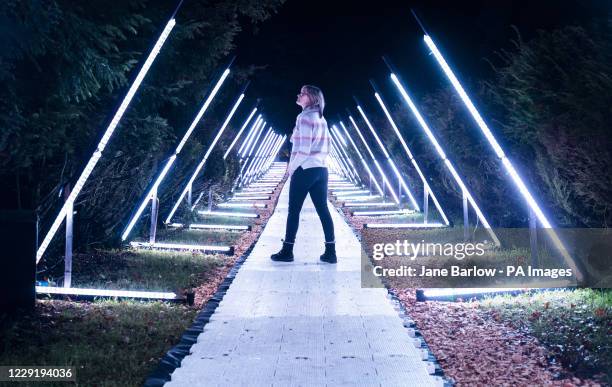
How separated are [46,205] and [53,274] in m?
1.06

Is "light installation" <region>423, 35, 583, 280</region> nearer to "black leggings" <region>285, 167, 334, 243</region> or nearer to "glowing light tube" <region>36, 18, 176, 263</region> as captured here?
"black leggings" <region>285, 167, 334, 243</region>

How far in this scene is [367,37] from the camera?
4250cm

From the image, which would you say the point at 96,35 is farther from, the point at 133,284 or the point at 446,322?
the point at 446,322

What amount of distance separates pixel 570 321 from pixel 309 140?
163 inches

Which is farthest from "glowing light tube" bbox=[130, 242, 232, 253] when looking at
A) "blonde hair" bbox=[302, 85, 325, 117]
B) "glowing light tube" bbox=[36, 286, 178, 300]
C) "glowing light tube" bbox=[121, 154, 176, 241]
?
"glowing light tube" bbox=[36, 286, 178, 300]

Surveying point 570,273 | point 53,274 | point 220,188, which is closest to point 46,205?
point 53,274

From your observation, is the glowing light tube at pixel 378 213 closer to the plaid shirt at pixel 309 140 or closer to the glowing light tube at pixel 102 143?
the plaid shirt at pixel 309 140

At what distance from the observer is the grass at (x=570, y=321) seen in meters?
5.64

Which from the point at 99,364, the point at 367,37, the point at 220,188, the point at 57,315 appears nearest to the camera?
the point at 99,364

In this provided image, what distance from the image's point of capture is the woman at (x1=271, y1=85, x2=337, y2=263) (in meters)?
10.0

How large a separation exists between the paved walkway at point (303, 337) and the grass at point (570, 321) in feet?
3.19

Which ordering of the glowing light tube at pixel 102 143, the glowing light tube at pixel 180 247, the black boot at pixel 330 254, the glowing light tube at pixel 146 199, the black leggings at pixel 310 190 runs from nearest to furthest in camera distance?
the glowing light tube at pixel 102 143 → the black leggings at pixel 310 190 → the black boot at pixel 330 254 → the glowing light tube at pixel 146 199 → the glowing light tube at pixel 180 247

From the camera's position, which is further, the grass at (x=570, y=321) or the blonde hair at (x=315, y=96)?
the blonde hair at (x=315, y=96)

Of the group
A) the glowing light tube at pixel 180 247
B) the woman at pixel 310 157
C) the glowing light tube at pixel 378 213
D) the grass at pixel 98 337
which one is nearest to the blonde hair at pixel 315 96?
the woman at pixel 310 157
